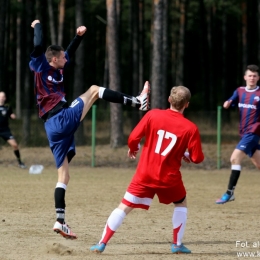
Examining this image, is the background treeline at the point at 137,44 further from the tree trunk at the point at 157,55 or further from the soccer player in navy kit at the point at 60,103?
the soccer player in navy kit at the point at 60,103

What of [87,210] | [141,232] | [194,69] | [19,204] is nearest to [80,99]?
[141,232]

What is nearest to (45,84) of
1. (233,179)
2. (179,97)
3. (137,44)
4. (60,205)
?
(60,205)

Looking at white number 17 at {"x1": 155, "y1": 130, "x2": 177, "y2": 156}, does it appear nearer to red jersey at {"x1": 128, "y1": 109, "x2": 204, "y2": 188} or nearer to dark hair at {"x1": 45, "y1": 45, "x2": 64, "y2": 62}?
red jersey at {"x1": 128, "y1": 109, "x2": 204, "y2": 188}

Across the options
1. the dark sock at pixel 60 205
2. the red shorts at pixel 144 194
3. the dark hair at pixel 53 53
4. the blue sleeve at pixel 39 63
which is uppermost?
the dark hair at pixel 53 53

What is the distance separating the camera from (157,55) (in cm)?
2398

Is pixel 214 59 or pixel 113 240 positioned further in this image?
pixel 214 59

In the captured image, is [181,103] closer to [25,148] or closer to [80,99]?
[80,99]

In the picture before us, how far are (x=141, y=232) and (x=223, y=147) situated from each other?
14692mm

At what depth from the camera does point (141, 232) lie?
31.1 feet

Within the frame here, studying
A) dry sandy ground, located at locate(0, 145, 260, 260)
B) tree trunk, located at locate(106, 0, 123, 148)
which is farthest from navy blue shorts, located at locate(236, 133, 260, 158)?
tree trunk, located at locate(106, 0, 123, 148)

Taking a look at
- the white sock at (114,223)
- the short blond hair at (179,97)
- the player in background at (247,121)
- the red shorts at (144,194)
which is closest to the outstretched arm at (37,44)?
the short blond hair at (179,97)

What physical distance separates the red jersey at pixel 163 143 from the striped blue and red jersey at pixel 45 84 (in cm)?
145

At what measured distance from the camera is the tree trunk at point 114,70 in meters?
24.3

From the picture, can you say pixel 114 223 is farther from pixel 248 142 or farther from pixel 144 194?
pixel 248 142
